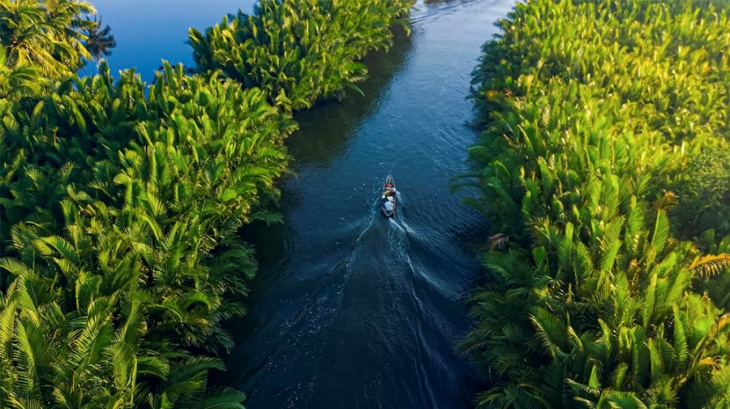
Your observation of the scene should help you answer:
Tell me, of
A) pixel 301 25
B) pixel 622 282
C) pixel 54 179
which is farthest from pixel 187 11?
pixel 622 282

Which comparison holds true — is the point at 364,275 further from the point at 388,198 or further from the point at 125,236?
the point at 125,236

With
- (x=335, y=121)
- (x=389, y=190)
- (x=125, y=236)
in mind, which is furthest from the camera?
(x=335, y=121)

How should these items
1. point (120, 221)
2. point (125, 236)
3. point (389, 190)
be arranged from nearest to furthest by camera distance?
point (125, 236) → point (120, 221) → point (389, 190)

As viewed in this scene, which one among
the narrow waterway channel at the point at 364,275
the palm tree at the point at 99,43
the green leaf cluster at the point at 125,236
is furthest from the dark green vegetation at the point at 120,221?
the palm tree at the point at 99,43

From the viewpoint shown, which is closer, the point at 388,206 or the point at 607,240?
the point at 607,240

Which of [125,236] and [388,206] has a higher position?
[125,236]

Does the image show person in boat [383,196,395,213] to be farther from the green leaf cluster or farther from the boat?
the green leaf cluster

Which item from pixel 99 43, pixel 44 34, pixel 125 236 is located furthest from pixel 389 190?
pixel 99 43

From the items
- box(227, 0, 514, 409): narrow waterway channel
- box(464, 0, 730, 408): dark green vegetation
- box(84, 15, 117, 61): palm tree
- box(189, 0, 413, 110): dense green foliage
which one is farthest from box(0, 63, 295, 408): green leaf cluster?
box(84, 15, 117, 61): palm tree

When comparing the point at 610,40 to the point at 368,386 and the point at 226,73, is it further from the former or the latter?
the point at 368,386
